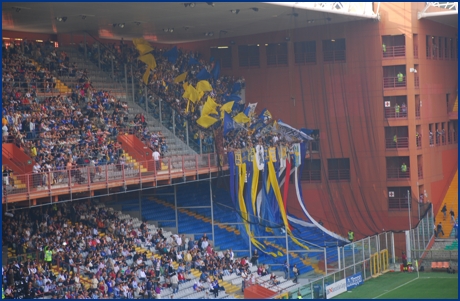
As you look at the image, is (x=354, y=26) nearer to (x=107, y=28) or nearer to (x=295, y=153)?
(x=295, y=153)

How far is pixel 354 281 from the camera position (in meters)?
36.4

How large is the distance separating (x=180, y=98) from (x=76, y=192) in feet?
35.9

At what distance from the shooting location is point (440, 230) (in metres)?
44.3

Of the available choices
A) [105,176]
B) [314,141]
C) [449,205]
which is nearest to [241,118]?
[314,141]

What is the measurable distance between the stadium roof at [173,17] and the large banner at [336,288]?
9284 millimetres

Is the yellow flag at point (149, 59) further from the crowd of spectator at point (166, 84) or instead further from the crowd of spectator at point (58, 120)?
the crowd of spectator at point (58, 120)

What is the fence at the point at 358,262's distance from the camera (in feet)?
109

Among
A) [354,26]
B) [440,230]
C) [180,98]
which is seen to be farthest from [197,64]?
[440,230]

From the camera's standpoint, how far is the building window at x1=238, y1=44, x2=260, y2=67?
43906 mm

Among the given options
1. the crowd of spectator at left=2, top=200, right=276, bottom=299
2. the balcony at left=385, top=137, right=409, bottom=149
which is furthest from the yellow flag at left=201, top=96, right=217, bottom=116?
the balcony at left=385, top=137, right=409, bottom=149

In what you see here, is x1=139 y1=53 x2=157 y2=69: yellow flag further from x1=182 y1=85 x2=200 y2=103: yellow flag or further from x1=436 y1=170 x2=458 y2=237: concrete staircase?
x1=436 y1=170 x2=458 y2=237: concrete staircase

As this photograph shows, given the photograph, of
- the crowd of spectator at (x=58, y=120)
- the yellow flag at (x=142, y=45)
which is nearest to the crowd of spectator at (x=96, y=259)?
the crowd of spectator at (x=58, y=120)

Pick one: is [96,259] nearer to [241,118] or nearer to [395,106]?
[241,118]

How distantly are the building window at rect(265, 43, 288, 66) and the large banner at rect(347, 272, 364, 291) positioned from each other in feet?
33.9
